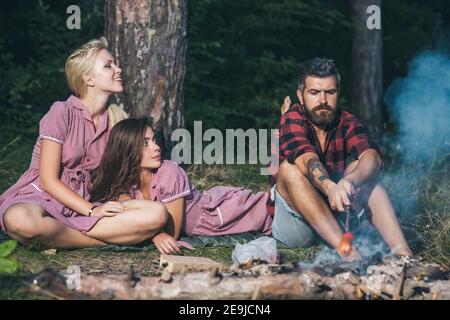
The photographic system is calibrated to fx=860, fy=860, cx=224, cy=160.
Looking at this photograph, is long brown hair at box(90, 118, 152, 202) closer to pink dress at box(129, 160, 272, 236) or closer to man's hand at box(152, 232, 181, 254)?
pink dress at box(129, 160, 272, 236)

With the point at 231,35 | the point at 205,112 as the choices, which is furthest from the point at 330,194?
the point at 231,35

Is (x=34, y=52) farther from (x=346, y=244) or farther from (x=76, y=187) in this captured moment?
(x=346, y=244)

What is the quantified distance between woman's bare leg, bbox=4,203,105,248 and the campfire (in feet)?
3.42

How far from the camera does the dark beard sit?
5.04 meters

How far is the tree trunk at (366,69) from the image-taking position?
9234mm

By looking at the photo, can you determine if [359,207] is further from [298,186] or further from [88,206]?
[88,206]

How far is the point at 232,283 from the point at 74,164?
1.64m

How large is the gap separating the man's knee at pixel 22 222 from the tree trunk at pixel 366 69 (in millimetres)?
A: 5161

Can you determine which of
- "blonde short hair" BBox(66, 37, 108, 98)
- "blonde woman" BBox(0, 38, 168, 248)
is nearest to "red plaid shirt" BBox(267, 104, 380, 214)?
"blonde woman" BBox(0, 38, 168, 248)

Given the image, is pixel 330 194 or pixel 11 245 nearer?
pixel 11 245

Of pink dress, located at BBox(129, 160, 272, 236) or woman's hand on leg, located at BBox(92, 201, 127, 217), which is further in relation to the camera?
pink dress, located at BBox(129, 160, 272, 236)

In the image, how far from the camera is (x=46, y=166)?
4922 millimetres

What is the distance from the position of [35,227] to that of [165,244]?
0.75 meters

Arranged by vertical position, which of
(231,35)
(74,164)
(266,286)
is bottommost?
(266,286)
